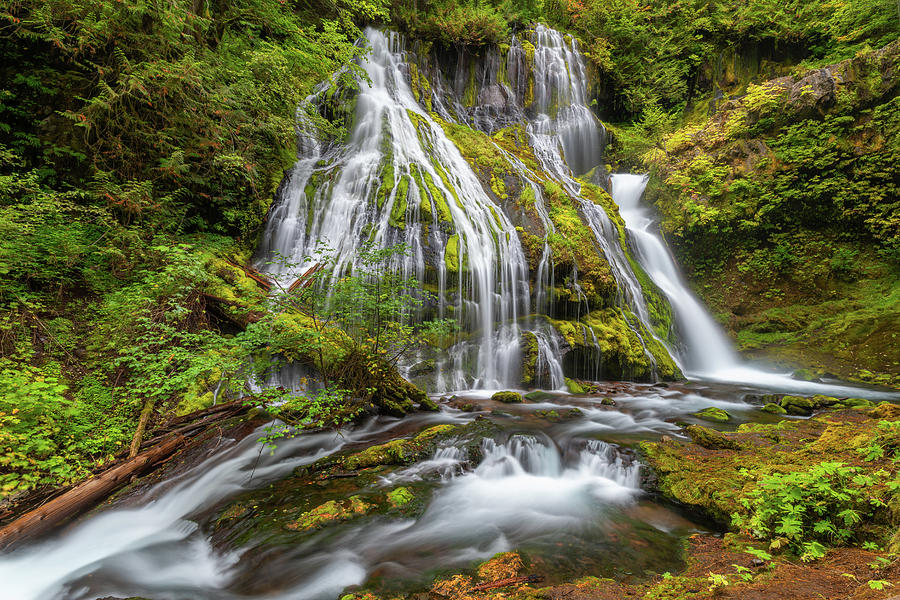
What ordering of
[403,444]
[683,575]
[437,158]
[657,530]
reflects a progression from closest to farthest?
[683,575] → [657,530] → [403,444] → [437,158]

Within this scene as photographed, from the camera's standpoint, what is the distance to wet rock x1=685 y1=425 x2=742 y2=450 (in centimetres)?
414

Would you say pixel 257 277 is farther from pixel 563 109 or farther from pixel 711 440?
pixel 563 109

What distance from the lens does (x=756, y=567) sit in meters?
2.05

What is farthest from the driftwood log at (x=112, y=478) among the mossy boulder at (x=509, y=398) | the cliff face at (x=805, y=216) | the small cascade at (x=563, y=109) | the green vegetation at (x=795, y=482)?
the small cascade at (x=563, y=109)

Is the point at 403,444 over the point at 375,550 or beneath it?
over

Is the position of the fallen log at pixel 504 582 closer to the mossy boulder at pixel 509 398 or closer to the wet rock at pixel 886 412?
the mossy boulder at pixel 509 398

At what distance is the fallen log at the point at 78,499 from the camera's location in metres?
2.76

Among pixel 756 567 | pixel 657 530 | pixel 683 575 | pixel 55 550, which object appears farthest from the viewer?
pixel 657 530

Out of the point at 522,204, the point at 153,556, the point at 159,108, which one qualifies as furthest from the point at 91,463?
the point at 522,204

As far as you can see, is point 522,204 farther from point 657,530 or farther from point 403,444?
point 657,530

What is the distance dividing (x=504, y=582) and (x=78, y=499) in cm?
383

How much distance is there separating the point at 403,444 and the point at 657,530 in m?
2.76

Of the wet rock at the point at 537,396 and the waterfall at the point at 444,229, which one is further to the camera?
the waterfall at the point at 444,229

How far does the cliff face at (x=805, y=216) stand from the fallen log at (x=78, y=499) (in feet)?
46.3
